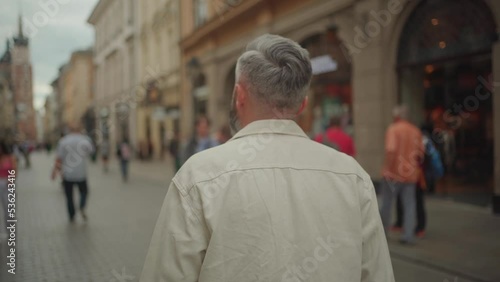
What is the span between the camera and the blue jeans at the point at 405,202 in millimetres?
6785

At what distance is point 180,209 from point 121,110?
115 ft

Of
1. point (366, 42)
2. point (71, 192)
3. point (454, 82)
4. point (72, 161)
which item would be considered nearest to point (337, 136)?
point (454, 82)

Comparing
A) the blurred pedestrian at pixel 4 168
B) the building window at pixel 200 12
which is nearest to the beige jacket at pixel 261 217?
the blurred pedestrian at pixel 4 168

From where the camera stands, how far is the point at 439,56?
10141 mm

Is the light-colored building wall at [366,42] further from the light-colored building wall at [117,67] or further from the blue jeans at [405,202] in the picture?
the light-colored building wall at [117,67]

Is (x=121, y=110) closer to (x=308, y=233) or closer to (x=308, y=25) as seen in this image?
(x=308, y=25)

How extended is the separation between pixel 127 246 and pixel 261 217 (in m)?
6.13

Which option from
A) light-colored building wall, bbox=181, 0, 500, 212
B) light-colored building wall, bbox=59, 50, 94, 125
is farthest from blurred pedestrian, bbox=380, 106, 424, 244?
light-colored building wall, bbox=59, 50, 94, 125

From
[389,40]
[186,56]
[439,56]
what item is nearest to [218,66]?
[186,56]

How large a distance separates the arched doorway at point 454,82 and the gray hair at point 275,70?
8.61m

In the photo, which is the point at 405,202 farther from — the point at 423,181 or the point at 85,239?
the point at 85,239

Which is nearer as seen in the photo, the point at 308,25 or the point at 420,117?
the point at 420,117

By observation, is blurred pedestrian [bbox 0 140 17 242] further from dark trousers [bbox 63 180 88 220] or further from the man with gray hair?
the man with gray hair

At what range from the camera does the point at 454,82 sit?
10.5 metres
